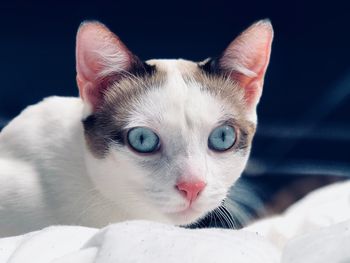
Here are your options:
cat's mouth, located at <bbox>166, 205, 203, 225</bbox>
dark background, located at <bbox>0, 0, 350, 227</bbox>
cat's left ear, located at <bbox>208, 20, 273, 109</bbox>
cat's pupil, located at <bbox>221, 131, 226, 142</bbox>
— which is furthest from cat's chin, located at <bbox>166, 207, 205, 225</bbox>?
dark background, located at <bbox>0, 0, 350, 227</bbox>

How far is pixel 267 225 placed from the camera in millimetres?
947

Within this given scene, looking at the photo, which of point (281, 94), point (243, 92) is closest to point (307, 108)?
point (281, 94)

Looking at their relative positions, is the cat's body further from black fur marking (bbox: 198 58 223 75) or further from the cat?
black fur marking (bbox: 198 58 223 75)

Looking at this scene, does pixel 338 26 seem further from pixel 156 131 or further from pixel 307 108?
pixel 156 131

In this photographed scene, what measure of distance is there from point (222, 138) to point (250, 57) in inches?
5.6

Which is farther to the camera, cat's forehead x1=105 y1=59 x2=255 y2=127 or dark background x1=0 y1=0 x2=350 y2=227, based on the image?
dark background x1=0 y1=0 x2=350 y2=227

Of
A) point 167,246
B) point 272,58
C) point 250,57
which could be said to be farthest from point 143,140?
point 272,58

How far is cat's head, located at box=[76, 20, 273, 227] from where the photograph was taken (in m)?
0.90

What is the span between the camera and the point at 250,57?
1003 mm

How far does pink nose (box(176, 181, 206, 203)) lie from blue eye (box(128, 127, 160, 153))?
77mm

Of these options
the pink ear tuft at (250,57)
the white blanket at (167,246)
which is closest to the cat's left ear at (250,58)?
the pink ear tuft at (250,57)

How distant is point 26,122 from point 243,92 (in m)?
0.36

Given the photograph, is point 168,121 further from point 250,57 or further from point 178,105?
point 250,57

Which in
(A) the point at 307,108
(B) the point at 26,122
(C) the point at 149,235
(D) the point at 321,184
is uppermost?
(C) the point at 149,235
